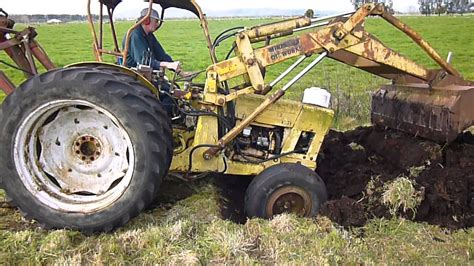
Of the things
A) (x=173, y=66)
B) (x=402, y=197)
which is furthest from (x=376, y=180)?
(x=173, y=66)

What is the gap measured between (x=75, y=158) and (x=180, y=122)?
1.21 m

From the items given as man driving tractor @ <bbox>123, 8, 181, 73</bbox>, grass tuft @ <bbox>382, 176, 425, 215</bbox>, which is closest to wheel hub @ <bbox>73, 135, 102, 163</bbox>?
man driving tractor @ <bbox>123, 8, 181, 73</bbox>

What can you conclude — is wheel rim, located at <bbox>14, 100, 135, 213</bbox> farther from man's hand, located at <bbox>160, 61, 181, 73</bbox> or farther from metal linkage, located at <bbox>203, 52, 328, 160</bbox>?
man's hand, located at <bbox>160, 61, 181, 73</bbox>

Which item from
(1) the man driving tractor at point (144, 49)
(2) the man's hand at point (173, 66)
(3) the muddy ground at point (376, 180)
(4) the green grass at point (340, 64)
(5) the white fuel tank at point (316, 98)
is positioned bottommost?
(4) the green grass at point (340, 64)

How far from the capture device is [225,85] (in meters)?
5.81

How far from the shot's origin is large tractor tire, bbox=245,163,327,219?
5137mm

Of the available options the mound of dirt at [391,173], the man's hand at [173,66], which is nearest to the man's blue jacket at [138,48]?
the man's hand at [173,66]

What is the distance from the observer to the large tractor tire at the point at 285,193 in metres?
5.14

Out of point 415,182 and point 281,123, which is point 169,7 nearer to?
point 281,123

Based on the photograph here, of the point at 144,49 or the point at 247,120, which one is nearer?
the point at 247,120

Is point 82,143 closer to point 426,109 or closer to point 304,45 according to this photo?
point 304,45

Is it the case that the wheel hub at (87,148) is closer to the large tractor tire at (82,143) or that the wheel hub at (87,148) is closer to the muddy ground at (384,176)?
the large tractor tire at (82,143)

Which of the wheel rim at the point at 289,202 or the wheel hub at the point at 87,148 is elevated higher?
the wheel hub at the point at 87,148

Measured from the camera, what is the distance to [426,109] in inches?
242
